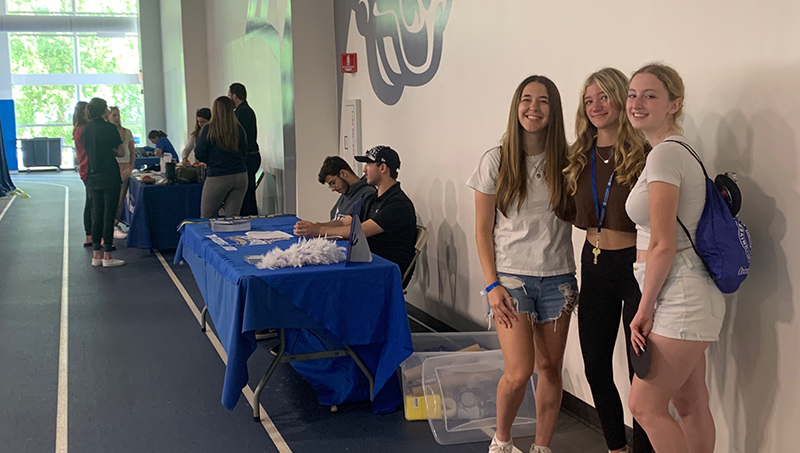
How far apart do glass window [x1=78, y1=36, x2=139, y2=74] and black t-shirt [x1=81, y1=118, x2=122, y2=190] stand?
12.9 metres

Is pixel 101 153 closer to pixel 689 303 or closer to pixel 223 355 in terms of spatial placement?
pixel 223 355

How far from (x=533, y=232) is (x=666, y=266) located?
536mm

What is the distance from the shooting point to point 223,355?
3.97 metres

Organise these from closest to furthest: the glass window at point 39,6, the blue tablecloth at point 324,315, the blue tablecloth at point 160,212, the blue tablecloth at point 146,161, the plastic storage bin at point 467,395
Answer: the blue tablecloth at point 324,315, the plastic storage bin at point 467,395, the blue tablecloth at point 160,212, the blue tablecloth at point 146,161, the glass window at point 39,6

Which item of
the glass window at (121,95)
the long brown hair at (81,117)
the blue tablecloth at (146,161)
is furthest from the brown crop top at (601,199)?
the glass window at (121,95)

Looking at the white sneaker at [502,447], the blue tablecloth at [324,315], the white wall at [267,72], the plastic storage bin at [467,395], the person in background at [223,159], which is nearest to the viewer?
the white sneaker at [502,447]

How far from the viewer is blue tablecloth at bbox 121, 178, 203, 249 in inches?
267

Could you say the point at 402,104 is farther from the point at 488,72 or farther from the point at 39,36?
the point at 39,36

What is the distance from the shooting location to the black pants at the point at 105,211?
625 centimetres

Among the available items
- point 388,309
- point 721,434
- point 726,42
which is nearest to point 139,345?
point 388,309

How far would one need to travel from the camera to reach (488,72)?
12.0 ft

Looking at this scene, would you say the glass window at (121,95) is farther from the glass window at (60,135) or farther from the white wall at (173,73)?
the white wall at (173,73)

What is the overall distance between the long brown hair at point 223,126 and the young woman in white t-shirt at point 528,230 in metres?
3.78

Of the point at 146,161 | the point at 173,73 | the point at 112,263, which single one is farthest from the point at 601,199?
the point at 173,73
